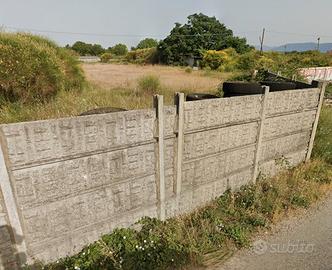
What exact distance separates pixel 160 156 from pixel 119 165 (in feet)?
1.84

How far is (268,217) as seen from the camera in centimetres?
387

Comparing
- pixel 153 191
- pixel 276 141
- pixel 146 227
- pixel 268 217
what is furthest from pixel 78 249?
pixel 276 141

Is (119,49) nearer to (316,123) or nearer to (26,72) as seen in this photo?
(26,72)

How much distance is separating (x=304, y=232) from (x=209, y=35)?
154 feet

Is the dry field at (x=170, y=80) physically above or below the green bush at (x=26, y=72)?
below

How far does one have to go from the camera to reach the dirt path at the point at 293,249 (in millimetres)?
3018

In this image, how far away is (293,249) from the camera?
10.8ft

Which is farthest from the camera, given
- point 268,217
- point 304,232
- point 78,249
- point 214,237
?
point 268,217

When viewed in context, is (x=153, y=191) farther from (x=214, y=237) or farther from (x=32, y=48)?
(x=32, y=48)

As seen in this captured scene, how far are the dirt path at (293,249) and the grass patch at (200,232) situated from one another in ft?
0.55

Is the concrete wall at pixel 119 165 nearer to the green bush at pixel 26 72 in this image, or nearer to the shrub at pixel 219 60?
the green bush at pixel 26 72

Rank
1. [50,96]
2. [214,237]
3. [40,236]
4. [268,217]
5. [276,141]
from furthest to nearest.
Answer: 1. [50,96]
2. [276,141]
3. [268,217]
4. [214,237]
5. [40,236]

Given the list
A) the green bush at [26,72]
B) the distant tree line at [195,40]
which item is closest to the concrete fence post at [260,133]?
the green bush at [26,72]

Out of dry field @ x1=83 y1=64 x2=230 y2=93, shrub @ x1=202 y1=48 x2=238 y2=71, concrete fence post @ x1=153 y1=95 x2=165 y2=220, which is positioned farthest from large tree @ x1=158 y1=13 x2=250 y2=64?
concrete fence post @ x1=153 y1=95 x2=165 y2=220
